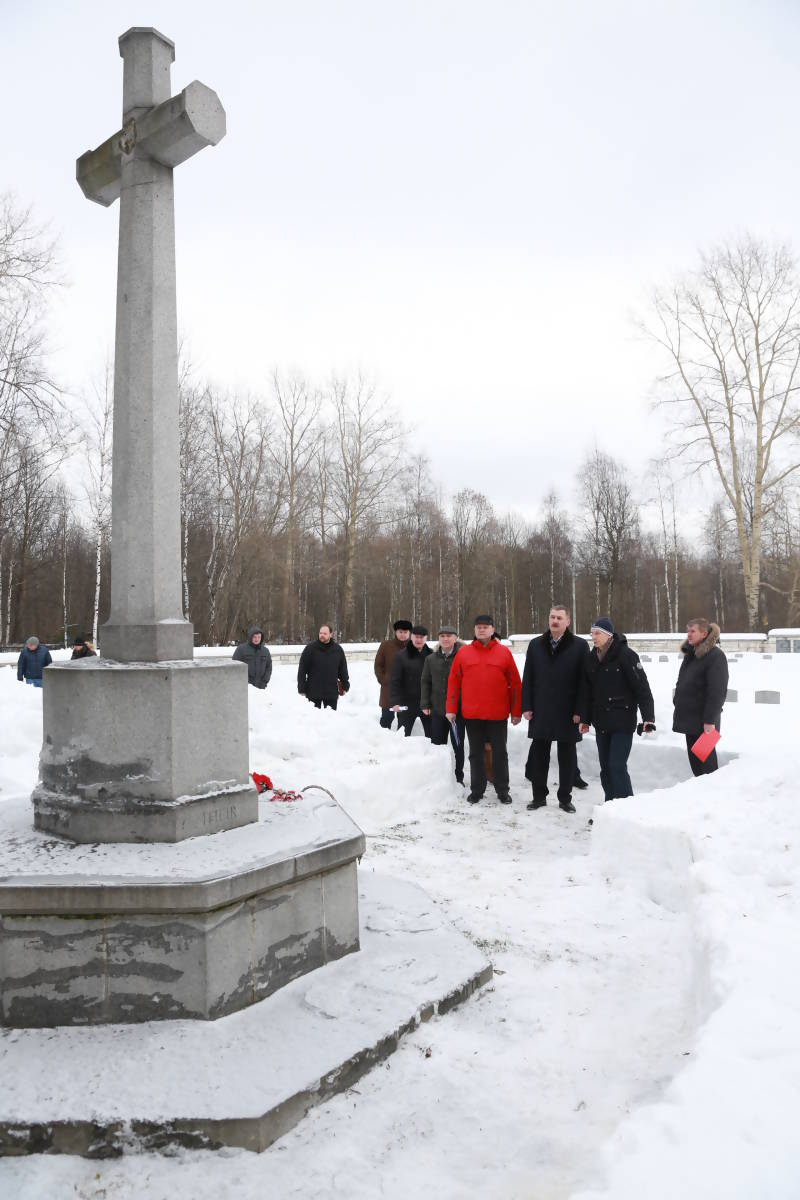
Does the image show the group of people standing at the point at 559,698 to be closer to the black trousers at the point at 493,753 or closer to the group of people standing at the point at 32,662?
the black trousers at the point at 493,753

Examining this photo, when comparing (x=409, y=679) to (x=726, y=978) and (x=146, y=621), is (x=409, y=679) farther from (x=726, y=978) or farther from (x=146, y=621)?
(x=726, y=978)

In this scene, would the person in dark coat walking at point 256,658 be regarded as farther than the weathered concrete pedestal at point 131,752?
Yes

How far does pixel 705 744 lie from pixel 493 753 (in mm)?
2160

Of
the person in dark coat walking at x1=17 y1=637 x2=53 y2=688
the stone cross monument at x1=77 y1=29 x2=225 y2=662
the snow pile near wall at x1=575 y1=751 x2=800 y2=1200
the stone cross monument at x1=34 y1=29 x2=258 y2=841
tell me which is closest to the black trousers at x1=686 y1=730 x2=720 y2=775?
the snow pile near wall at x1=575 y1=751 x2=800 y2=1200

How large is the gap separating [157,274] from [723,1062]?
4.16 metres

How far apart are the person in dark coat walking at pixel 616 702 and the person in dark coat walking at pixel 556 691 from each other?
1.01 feet

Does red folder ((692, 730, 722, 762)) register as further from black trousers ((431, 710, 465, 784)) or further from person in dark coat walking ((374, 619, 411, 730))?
person in dark coat walking ((374, 619, 411, 730))

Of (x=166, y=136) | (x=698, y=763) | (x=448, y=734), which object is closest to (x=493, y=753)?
(x=448, y=734)

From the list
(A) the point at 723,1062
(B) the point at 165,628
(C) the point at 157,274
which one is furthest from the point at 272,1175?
(C) the point at 157,274

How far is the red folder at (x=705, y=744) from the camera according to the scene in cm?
623

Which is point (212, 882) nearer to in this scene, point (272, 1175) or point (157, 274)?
point (272, 1175)

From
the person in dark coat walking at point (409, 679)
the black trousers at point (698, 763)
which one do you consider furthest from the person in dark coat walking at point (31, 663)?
the black trousers at point (698, 763)

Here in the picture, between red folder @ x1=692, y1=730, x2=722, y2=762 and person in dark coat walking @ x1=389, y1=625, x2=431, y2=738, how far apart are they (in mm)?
3488

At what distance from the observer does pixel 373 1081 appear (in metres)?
2.82
